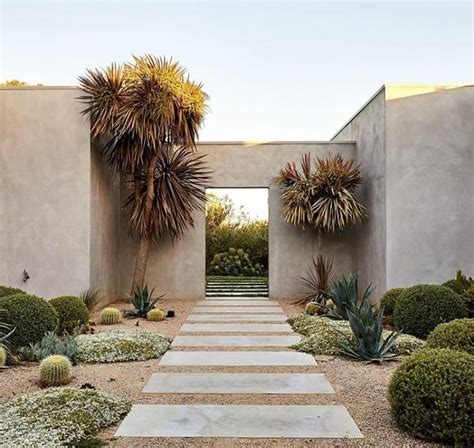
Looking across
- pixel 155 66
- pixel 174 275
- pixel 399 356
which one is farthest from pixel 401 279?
pixel 155 66

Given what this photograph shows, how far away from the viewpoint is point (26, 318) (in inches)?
219

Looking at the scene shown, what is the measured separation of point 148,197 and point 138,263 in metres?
Result: 1.29

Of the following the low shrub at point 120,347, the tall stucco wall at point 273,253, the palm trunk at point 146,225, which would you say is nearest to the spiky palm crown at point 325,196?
the tall stucco wall at point 273,253

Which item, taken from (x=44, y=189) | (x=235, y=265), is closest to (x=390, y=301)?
(x=44, y=189)

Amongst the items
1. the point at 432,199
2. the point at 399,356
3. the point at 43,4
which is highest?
the point at 43,4

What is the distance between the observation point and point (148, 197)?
375 inches

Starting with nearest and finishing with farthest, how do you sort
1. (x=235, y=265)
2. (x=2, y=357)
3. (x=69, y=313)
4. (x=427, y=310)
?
1. (x=2, y=357)
2. (x=427, y=310)
3. (x=69, y=313)
4. (x=235, y=265)

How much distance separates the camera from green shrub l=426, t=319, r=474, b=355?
13.8 ft

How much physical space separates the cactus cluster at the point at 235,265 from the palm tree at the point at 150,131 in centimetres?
475

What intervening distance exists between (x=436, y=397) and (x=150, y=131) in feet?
22.1

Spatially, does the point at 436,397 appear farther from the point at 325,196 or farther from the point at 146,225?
the point at 146,225

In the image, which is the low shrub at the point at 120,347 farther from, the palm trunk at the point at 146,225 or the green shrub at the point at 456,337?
the palm trunk at the point at 146,225

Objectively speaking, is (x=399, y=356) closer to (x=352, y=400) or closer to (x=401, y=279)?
(x=352, y=400)

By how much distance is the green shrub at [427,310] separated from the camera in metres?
6.39
